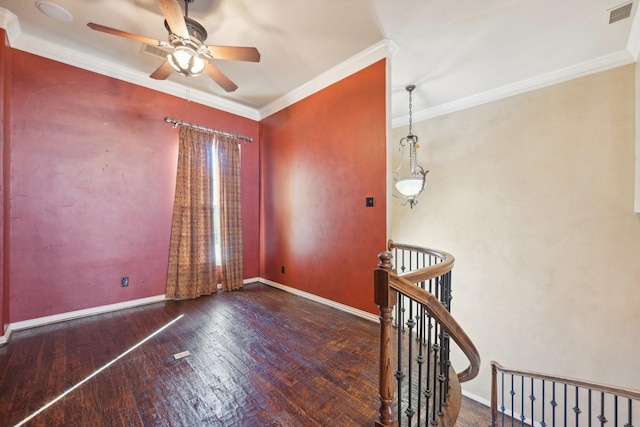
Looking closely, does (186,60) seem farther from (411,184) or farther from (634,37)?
(634,37)

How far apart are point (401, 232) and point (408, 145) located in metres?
1.67

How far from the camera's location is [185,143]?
3703 mm

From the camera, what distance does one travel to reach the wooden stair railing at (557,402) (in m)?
2.61

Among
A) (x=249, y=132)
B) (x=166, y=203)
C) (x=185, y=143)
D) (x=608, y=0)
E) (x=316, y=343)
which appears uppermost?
(x=608, y=0)

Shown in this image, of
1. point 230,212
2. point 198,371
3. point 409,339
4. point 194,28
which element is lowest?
point 198,371

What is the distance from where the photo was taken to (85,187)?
9.89ft

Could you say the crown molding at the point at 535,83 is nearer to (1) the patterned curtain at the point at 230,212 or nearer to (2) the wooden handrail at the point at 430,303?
(1) the patterned curtain at the point at 230,212

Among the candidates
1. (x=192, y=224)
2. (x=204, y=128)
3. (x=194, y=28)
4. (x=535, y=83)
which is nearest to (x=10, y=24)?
(x=194, y=28)

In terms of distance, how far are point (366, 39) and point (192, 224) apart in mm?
3309

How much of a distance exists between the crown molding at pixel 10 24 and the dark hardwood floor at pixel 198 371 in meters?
3.03

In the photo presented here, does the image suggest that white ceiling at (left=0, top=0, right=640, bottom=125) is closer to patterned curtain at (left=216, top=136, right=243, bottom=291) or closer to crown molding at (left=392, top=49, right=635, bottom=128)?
crown molding at (left=392, top=49, right=635, bottom=128)

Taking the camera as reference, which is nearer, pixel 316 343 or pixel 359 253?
pixel 316 343

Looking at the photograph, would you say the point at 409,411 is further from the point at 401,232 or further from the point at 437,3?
the point at 401,232

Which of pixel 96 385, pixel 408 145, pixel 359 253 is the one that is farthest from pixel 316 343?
pixel 408 145
